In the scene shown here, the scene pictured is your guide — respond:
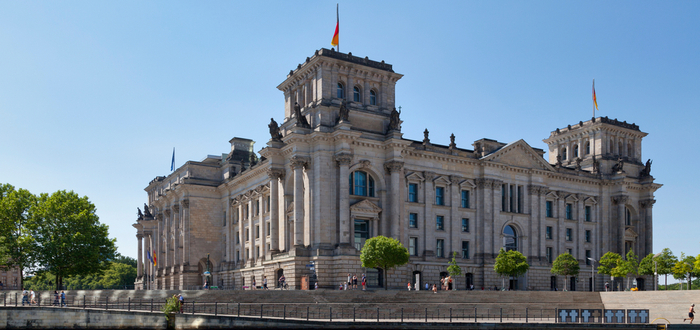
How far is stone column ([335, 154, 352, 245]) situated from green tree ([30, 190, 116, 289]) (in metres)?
32.3

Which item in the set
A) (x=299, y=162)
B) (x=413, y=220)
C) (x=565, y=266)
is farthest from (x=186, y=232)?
(x=565, y=266)

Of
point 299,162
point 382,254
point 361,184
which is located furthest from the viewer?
point 361,184

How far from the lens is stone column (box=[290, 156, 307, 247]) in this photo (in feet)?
208

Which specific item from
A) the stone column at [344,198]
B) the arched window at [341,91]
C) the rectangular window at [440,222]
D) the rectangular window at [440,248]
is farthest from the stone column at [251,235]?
the rectangular window at [440,222]

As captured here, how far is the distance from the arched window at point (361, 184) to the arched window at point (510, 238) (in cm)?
1902

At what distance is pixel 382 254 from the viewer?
56312mm

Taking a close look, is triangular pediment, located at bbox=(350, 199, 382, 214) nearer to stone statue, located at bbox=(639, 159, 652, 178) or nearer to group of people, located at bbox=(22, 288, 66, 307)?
group of people, located at bbox=(22, 288, 66, 307)

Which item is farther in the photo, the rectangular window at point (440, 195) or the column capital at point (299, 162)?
the rectangular window at point (440, 195)

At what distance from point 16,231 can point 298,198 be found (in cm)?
3582

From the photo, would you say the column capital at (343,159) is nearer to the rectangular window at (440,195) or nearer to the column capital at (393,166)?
the column capital at (393,166)

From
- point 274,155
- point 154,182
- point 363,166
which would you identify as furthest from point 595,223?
point 154,182

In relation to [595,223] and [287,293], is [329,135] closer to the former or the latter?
[287,293]

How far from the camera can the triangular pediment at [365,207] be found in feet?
208

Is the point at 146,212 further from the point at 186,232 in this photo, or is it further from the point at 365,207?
the point at 365,207
